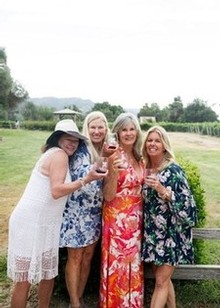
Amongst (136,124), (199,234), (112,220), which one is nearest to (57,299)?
(112,220)

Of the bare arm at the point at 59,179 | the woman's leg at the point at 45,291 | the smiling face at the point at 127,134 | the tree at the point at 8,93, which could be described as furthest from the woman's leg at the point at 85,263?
the tree at the point at 8,93

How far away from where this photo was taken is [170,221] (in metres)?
3.42

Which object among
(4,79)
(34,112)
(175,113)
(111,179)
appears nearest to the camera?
(111,179)

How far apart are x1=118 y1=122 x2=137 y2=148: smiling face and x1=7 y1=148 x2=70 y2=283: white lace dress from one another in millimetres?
564

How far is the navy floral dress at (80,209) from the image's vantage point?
350cm

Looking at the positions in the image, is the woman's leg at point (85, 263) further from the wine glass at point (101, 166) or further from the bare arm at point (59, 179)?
the wine glass at point (101, 166)

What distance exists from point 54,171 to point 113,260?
40.5 inches

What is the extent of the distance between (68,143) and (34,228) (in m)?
0.73

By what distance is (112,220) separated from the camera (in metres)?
3.55

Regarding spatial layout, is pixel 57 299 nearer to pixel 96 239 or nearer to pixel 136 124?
pixel 96 239

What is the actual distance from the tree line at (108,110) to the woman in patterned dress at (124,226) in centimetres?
4835

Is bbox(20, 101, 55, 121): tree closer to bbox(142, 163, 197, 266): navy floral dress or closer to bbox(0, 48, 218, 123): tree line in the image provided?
A: bbox(0, 48, 218, 123): tree line

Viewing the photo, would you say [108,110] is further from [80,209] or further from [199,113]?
[80,209]

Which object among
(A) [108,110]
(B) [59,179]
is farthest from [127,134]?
(A) [108,110]
